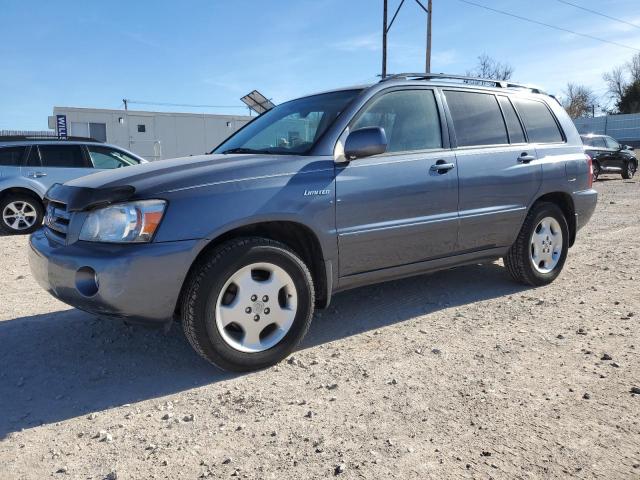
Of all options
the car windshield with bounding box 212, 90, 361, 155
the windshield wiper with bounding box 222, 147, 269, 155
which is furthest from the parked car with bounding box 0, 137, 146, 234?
the windshield wiper with bounding box 222, 147, 269, 155

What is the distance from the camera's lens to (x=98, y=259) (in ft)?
9.26

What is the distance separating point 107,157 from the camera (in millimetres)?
9805

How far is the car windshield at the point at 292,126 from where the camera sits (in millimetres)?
3695

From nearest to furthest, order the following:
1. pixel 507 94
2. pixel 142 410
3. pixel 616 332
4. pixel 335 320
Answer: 1. pixel 142 410
2. pixel 616 332
3. pixel 335 320
4. pixel 507 94

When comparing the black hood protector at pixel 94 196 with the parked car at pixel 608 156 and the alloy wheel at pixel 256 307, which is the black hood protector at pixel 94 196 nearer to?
the alloy wheel at pixel 256 307

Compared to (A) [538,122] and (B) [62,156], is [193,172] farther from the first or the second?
(B) [62,156]

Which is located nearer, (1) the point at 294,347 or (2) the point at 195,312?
(2) the point at 195,312

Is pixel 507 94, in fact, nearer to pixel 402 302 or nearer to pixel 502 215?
pixel 502 215

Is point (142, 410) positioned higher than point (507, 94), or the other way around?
point (507, 94)

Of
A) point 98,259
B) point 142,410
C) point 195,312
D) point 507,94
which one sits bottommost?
point 142,410

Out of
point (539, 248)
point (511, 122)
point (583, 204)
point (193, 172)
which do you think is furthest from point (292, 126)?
point (583, 204)

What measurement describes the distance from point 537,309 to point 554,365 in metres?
1.16

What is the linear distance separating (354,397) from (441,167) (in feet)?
6.27

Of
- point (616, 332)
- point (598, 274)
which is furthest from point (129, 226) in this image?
Result: point (598, 274)
